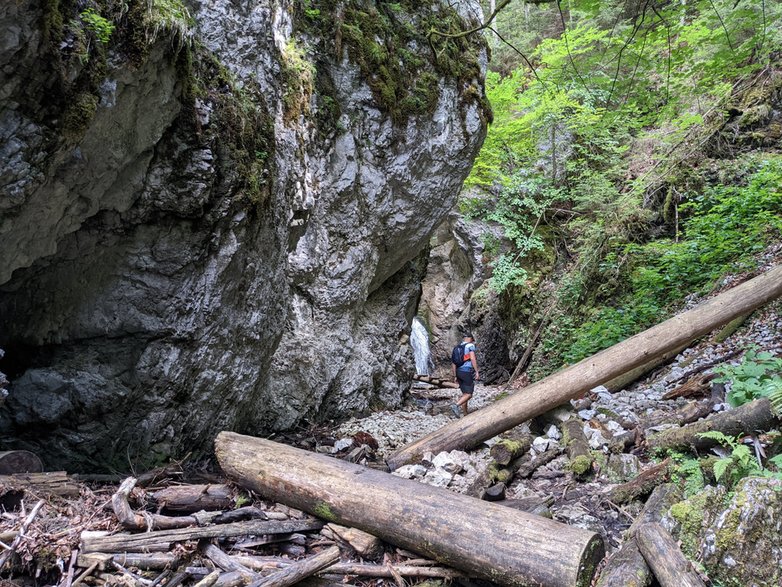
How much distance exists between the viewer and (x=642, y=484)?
4191 mm

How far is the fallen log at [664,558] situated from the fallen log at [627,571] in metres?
0.05

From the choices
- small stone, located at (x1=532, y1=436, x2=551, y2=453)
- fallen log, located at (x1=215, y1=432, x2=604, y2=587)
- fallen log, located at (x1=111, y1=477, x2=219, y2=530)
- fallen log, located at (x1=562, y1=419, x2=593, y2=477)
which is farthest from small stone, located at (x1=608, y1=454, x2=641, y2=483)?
fallen log, located at (x1=111, y1=477, x2=219, y2=530)

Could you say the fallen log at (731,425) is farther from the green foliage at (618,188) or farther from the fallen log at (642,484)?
the green foliage at (618,188)

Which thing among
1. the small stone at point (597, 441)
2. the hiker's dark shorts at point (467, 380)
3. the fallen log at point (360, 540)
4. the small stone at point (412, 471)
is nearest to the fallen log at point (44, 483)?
the fallen log at point (360, 540)

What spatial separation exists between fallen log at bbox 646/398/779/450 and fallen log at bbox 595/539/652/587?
4.42 feet

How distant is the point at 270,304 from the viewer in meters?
5.94

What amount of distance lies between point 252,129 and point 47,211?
2.30 meters

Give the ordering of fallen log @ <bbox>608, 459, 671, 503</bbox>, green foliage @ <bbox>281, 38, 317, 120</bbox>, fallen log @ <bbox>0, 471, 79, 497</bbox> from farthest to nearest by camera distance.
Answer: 1. green foliage @ <bbox>281, 38, 317, 120</bbox>
2. fallen log @ <bbox>608, 459, 671, 503</bbox>
3. fallen log @ <bbox>0, 471, 79, 497</bbox>

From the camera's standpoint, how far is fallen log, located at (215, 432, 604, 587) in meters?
2.95

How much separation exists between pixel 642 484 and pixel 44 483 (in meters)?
4.80

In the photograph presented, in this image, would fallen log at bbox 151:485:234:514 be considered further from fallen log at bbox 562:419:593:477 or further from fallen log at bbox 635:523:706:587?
fallen log at bbox 562:419:593:477

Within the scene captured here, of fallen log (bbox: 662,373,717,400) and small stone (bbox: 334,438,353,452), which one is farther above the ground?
fallen log (bbox: 662,373,717,400)

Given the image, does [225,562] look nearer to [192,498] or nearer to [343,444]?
[192,498]

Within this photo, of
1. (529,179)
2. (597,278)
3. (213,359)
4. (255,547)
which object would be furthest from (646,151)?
(255,547)
